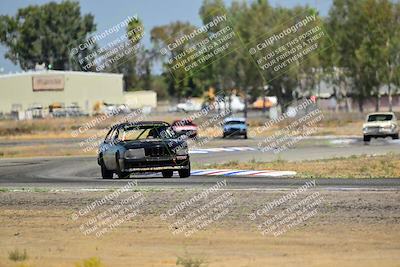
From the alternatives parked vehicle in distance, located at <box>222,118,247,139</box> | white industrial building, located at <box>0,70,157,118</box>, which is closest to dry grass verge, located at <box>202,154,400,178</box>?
parked vehicle in distance, located at <box>222,118,247,139</box>

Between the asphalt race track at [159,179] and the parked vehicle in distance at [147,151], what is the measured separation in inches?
15.9

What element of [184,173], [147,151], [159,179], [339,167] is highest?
[147,151]

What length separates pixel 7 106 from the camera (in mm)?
104938

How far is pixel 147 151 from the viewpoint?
75.6 feet

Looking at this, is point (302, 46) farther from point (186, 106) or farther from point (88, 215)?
point (88, 215)

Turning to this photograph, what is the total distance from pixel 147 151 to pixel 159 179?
1802mm

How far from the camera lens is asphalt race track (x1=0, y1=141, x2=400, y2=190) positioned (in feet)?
71.6

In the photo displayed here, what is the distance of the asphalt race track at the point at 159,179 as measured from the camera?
21.8m

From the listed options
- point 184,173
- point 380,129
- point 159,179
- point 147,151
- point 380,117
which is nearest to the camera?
point 147,151

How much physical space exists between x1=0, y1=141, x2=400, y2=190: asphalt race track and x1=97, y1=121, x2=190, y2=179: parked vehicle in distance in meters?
0.40

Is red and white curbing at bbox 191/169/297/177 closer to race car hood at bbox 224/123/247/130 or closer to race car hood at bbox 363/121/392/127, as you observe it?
race car hood at bbox 363/121/392/127


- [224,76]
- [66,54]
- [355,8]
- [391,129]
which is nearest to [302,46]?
[355,8]

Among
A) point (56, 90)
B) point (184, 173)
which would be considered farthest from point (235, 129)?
point (56, 90)

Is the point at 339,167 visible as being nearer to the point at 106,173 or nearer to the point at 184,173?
the point at 184,173
